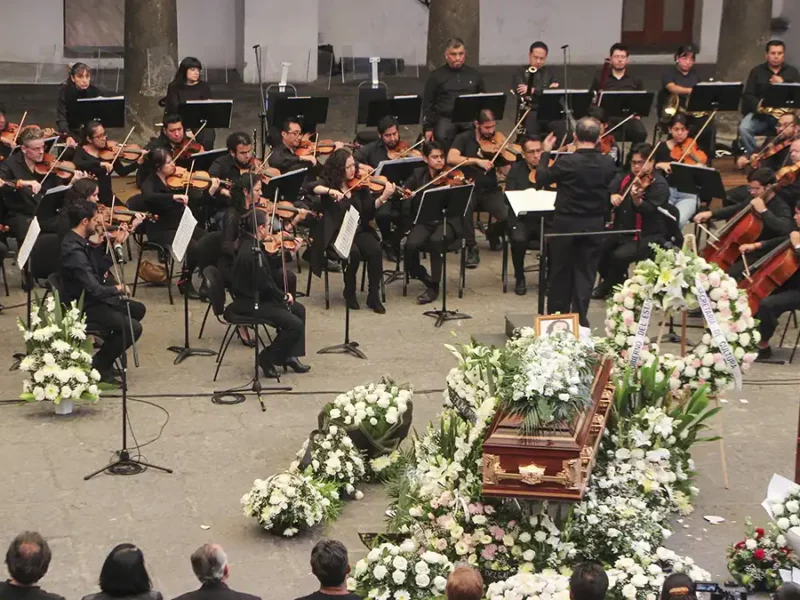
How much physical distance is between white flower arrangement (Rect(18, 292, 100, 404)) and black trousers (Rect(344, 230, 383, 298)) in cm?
276

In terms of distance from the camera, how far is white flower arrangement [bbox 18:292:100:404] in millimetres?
9445

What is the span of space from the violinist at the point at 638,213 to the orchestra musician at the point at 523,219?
689mm

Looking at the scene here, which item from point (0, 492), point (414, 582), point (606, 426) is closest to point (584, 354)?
point (606, 426)

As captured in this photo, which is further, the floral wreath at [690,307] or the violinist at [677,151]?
the violinist at [677,151]

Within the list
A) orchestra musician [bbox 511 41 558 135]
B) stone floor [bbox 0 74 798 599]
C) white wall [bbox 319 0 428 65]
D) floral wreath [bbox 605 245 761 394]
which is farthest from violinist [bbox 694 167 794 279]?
white wall [bbox 319 0 428 65]

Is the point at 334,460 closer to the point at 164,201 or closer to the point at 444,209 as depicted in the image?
the point at 444,209

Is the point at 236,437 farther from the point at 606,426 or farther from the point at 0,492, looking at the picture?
the point at 606,426

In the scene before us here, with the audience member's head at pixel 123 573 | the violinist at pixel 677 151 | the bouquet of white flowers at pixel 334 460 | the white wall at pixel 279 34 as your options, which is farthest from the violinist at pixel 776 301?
the white wall at pixel 279 34

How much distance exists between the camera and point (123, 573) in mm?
5715

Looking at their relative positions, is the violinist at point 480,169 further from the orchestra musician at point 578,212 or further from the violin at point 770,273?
the violin at point 770,273

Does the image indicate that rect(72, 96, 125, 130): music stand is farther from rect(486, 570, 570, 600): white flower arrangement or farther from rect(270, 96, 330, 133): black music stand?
rect(486, 570, 570, 600): white flower arrangement

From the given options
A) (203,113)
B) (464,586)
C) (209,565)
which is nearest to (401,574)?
(464,586)

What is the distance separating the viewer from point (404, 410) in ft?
28.9

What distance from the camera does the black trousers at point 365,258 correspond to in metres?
11.8
